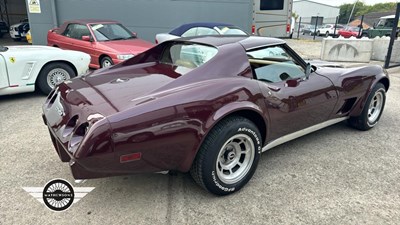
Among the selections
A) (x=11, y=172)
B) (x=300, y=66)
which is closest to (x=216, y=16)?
(x=300, y=66)

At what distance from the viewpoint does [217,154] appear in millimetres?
2410

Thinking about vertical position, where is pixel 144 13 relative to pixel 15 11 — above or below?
above

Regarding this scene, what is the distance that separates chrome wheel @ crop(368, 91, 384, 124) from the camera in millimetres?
4102

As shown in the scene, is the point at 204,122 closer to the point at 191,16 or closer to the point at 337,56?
the point at 337,56

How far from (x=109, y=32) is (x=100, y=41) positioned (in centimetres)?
60

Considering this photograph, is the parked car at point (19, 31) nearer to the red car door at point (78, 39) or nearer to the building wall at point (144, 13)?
the building wall at point (144, 13)

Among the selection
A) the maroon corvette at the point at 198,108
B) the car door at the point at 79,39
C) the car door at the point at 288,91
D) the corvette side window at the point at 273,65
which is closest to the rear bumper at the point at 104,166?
the maroon corvette at the point at 198,108

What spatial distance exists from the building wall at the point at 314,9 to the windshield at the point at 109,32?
53963 millimetres

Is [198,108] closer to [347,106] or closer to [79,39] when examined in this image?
[347,106]

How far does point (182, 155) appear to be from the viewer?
226 centimetres

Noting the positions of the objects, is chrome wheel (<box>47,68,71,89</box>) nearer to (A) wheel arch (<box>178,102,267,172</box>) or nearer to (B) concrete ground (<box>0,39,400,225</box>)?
(B) concrete ground (<box>0,39,400,225</box>)

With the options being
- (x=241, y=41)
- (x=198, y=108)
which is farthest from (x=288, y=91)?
A: (x=198, y=108)

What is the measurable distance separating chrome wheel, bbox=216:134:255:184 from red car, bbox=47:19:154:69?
4781mm

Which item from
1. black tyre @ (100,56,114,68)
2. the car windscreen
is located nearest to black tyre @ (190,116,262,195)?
the car windscreen
